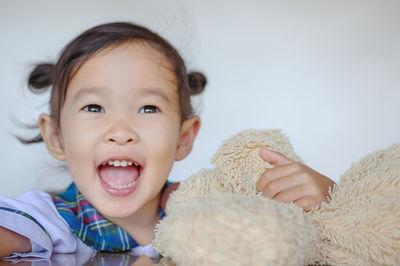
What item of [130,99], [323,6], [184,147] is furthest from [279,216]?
[323,6]

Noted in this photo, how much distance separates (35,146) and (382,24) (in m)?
1.81

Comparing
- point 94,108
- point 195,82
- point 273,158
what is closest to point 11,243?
point 94,108

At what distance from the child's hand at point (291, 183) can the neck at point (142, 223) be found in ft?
1.70

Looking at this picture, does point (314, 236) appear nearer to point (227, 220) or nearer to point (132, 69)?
point (227, 220)

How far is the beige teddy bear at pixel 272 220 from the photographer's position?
0.50 m

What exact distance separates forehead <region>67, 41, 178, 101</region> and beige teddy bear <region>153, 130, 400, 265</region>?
0.34 m

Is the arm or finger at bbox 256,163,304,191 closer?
finger at bbox 256,163,304,191

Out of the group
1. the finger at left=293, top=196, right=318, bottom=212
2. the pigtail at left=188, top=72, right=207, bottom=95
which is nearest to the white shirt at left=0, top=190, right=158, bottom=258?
the finger at left=293, top=196, right=318, bottom=212

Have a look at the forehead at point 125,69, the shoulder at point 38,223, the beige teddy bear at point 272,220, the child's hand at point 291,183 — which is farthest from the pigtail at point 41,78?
the child's hand at point 291,183

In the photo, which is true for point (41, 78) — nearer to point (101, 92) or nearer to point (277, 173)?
point (101, 92)

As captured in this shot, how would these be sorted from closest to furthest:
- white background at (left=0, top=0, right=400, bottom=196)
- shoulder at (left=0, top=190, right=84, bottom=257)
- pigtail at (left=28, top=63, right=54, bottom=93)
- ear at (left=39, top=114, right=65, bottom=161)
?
shoulder at (left=0, top=190, right=84, bottom=257)
ear at (left=39, top=114, right=65, bottom=161)
pigtail at (left=28, top=63, right=54, bottom=93)
white background at (left=0, top=0, right=400, bottom=196)

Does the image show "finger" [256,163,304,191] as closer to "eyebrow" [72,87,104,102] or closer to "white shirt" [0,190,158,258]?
"white shirt" [0,190,158,258]

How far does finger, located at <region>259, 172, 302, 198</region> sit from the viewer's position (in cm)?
76

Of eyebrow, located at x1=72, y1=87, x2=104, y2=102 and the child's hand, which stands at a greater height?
eyebrow, located at x1=72, y1=87, x2=104, y2=102
